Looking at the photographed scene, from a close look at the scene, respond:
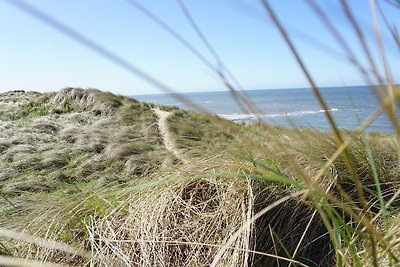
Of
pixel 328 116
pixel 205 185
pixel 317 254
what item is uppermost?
pixel 328 116

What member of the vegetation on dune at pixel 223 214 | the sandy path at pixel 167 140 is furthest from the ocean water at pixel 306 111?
the sandy path at pixel 167 140

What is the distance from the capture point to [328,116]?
42 centimetres

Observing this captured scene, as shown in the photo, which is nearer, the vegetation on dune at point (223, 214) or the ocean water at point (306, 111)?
the ocean water at point (306, 111)

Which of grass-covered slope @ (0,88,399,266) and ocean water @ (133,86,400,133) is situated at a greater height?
ocean water @ (133,86,400,133)

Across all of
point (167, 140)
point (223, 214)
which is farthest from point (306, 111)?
point (223, 214)

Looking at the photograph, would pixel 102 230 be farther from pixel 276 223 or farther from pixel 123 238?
pixel 276 223

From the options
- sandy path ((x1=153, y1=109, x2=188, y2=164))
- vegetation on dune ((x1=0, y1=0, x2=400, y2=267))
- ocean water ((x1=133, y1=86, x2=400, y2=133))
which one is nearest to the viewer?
ocean water ((x1=133, y1=86, x2=400, y2=133))

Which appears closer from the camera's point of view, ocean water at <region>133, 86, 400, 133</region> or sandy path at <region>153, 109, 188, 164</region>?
ocean water at <region>133, 86, 400, 133</region>

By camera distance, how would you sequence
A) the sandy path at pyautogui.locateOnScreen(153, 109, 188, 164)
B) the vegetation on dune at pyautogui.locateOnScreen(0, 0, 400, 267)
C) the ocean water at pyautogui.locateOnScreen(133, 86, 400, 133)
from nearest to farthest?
the ocean water at pyautogui.locateOnScreen(133, 86, 400, 133) → the vegetation on dune at pyautogui.locateOnScreen(0, 0, 400, 267) → the sandy path at pyautogui.locateOnScreen(153, 109, 188, 164)

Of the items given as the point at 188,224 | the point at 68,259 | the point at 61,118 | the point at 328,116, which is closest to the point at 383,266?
the point at 188,224

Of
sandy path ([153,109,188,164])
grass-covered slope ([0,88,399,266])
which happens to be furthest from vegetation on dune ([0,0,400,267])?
sandy path ([153,109,188,164])

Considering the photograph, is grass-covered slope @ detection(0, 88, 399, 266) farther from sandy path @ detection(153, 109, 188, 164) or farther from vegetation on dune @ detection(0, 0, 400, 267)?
sandy path @ detection(153, 109, 188, 164)

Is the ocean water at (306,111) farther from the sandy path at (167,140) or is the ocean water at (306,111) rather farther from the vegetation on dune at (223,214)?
the sandy path at (167,140)

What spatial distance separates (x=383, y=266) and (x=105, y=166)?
205 inches
